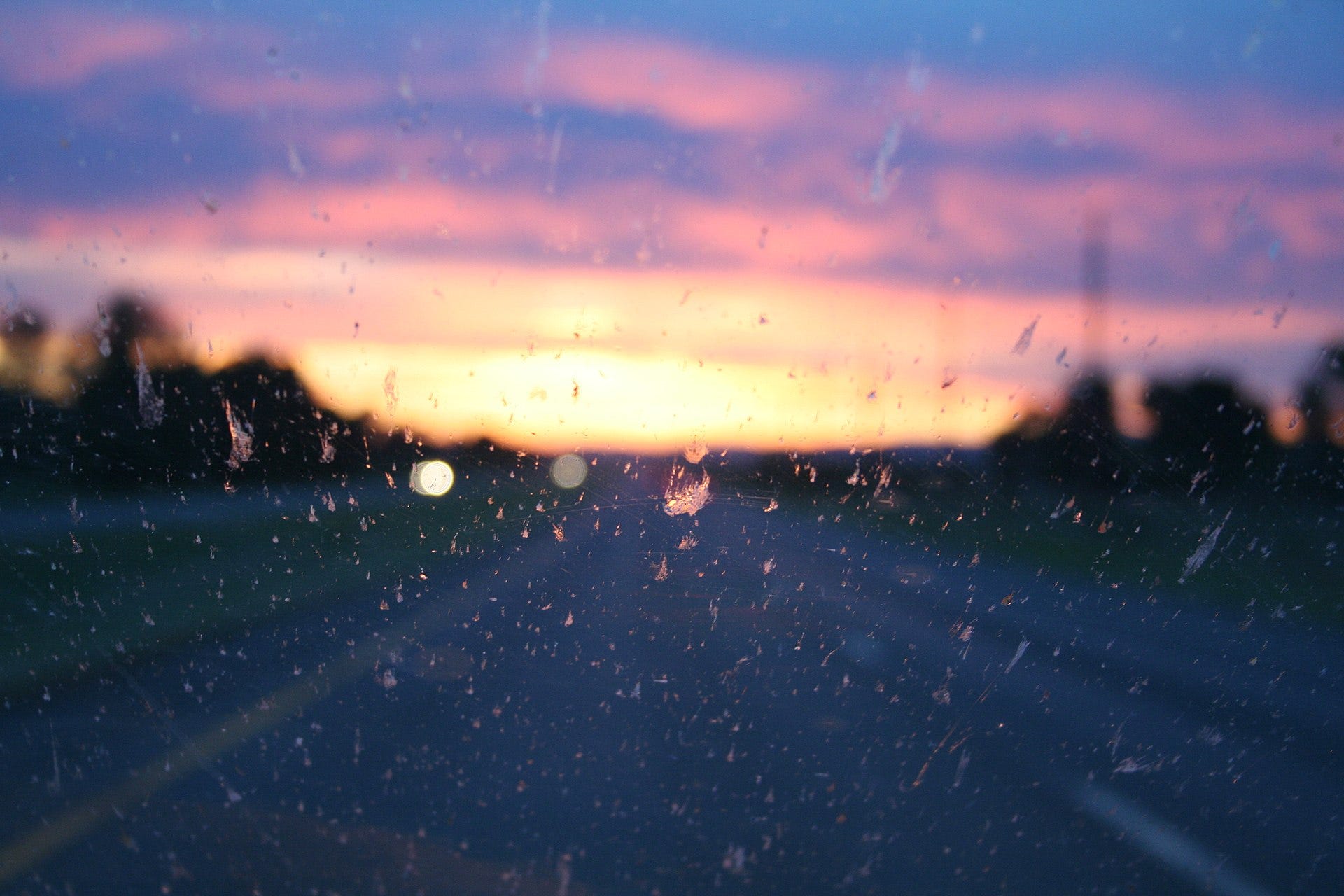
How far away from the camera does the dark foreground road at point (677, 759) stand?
17.5ft

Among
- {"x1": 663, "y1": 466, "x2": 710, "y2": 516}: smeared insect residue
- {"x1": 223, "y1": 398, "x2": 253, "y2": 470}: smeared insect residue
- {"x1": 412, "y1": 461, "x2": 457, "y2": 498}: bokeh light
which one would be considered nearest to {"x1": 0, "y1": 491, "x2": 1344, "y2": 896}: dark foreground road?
{"x1": 663, "y1": 466, "x2": 710, "y2": 516}: smeared insect residue

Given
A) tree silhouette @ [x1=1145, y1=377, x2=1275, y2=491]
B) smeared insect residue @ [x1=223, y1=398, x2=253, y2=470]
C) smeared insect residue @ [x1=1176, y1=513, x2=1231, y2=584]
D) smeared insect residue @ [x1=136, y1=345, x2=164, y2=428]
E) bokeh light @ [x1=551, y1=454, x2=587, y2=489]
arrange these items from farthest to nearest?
smeared insect residue @ [x1=1176, y1=513, x2=1231, y2=584] < bokeh light @ [x1=551, y1=454, x2=587, y2=489] < tree silhouette @ [x1=1145, y1=377, x2=1275, y2=491] < smeared insect residue @ [x1=223, y1=398, x2=253, y2=470] < smeared insect residue @ [x1=136, y1=345, x2=164, y2=428]

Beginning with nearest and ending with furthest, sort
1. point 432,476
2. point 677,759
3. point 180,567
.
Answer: point 677,759 → point 432,476 → point 180,567

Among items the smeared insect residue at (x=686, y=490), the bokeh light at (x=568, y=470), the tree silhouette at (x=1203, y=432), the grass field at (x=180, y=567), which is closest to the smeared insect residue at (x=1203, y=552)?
the tree silhouette at (x=1203, y=432)

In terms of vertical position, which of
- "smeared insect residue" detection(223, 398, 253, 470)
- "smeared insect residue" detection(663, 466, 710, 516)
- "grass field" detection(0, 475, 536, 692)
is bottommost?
"grass field" detection(0, 475, 536, 692)

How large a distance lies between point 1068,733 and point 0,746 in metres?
6.33

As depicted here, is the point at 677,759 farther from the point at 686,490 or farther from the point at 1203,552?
the point at 1203,552

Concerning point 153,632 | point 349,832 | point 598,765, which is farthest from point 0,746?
point 153,632

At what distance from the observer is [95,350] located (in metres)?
9.52

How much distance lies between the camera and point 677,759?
7.21 meters

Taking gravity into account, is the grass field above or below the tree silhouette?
below

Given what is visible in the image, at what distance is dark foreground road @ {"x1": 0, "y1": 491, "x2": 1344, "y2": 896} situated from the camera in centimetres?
534

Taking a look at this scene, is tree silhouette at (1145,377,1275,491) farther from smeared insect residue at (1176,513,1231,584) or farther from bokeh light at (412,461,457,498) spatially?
bokeh light at (412,461,457,498)

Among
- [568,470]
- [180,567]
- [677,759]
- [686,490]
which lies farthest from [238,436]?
[180,567]
